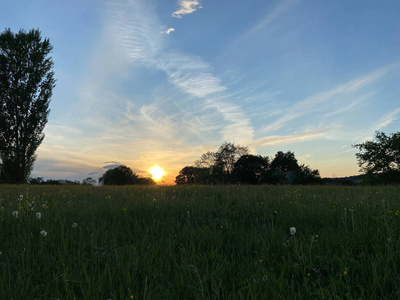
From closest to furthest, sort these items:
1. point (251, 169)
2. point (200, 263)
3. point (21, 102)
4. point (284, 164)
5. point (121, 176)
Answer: point (200, 263) < point (21, 102) < point (251, 169) < point (284, 164) < point (121, 176)

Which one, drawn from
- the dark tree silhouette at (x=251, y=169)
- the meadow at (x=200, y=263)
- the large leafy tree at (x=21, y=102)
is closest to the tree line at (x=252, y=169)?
the dark tree silhouette at (x=251, y=169)

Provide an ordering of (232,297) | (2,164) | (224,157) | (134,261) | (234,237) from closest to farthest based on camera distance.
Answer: (232,297) → (134,261) → (234,237) → (2,164) → (224,157)

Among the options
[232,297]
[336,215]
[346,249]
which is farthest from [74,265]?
[336,215]

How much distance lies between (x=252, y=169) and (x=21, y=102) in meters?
36.1

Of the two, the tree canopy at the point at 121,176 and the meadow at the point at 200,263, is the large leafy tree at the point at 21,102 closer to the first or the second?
the tree canopy at the point at 121,176

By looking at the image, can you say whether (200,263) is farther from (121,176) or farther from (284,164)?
(121,176)

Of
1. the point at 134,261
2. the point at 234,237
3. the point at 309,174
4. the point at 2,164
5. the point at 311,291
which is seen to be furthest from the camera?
the point at 309,174

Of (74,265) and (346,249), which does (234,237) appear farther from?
(74,265)

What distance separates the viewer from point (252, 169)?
46.1 metres

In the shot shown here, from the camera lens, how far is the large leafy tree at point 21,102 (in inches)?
1082

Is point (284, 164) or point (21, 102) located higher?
point (21, 102)

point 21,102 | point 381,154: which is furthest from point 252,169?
point 21,102

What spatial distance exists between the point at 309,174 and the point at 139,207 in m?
45.1

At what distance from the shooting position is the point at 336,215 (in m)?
4.79
